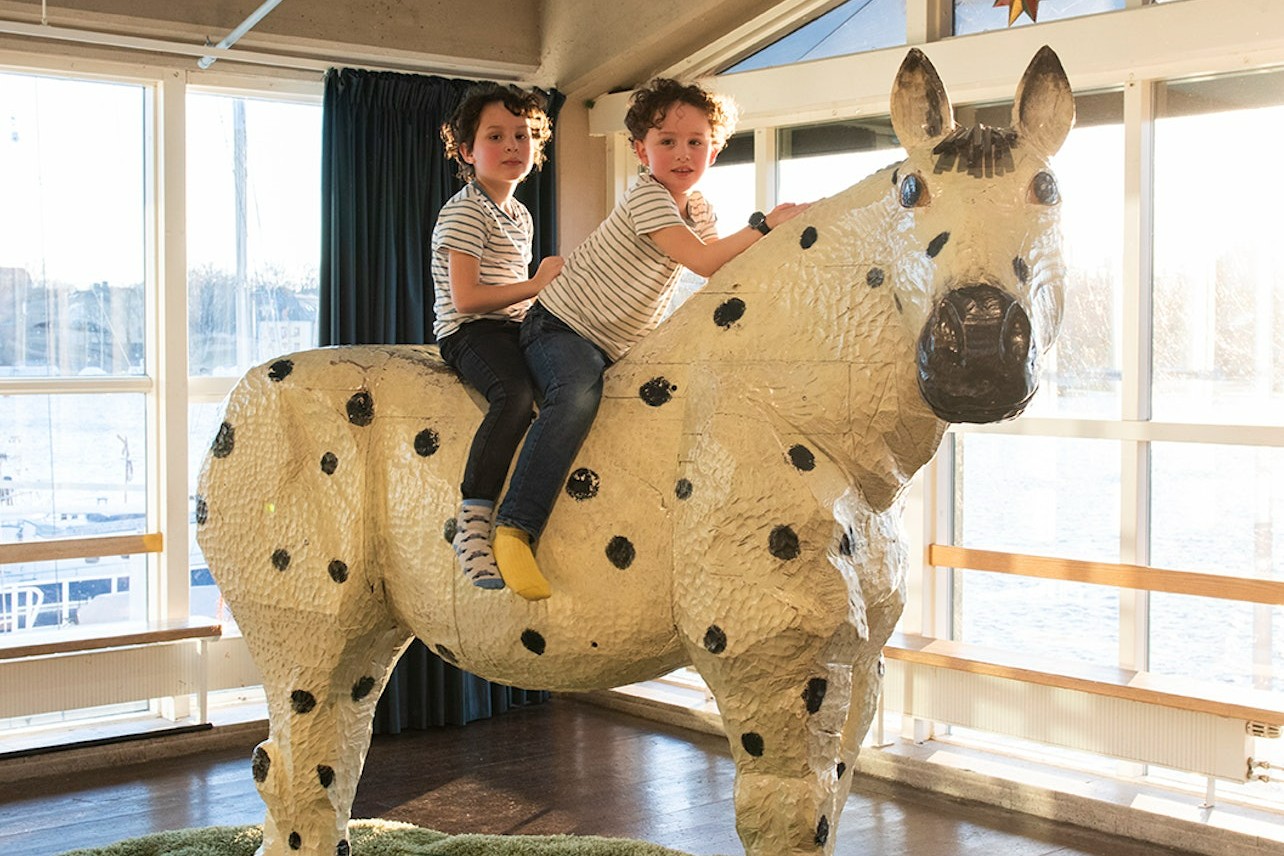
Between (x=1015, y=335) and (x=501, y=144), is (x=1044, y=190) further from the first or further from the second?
(x=501, y=144)

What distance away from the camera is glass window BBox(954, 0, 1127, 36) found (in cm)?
410

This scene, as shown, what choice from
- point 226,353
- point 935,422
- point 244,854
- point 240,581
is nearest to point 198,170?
point 226,353

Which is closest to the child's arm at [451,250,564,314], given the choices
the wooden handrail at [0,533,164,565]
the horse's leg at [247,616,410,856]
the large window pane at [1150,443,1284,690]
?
the horse's leg at [247,616,410,856]

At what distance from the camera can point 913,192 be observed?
189 cm

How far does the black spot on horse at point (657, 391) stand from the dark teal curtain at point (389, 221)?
2.99 meters

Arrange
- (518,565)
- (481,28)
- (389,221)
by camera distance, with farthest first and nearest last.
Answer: (481,28), (389,221), (518,565)

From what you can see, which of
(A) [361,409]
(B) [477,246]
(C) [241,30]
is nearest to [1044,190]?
(B) [477,246]

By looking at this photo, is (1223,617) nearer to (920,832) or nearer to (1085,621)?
(1085,621)

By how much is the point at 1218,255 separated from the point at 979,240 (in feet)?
8.42

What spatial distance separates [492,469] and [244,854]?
185 cm

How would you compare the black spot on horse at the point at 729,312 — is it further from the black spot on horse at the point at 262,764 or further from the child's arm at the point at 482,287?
the black spot on horse at the point at 262,764

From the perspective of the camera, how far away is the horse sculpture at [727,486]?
1.86m

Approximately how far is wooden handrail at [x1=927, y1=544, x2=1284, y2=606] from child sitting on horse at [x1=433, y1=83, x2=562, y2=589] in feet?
7.50

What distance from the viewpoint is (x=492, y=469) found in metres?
2.25
